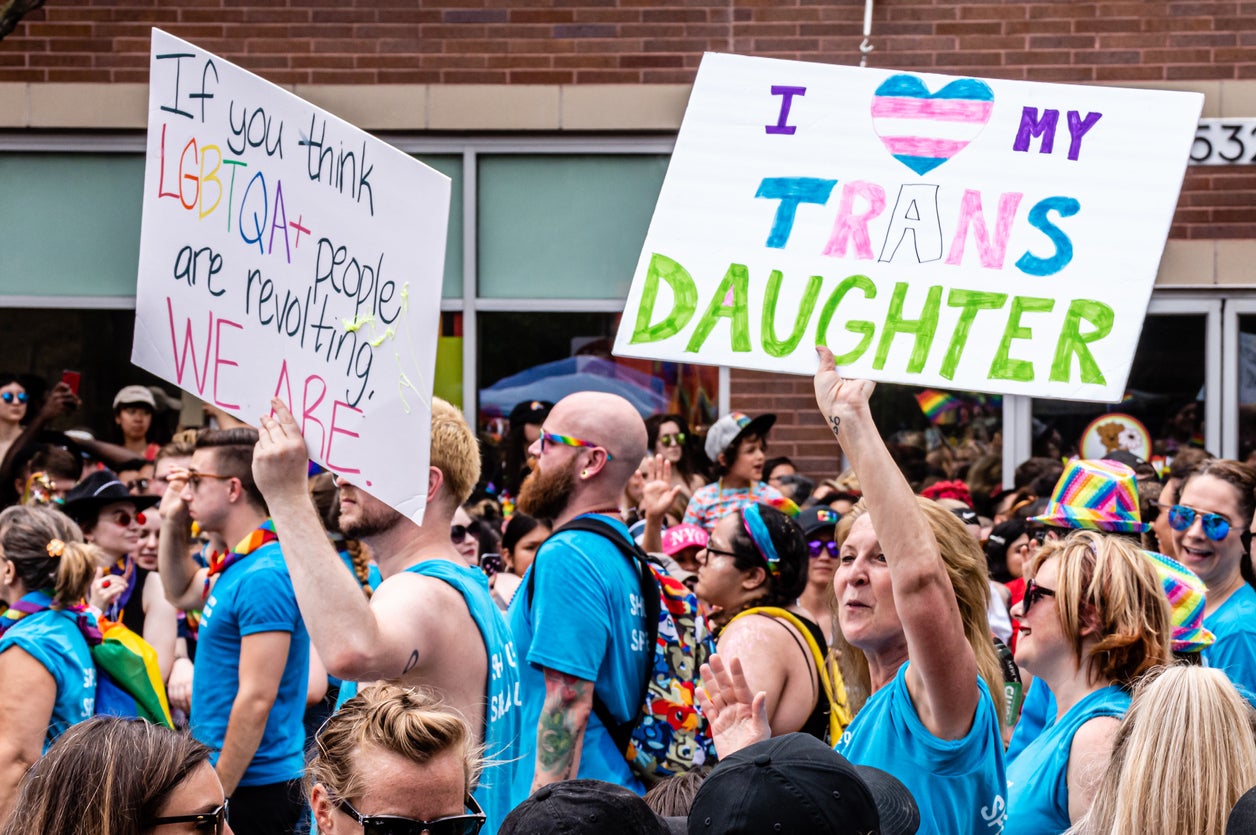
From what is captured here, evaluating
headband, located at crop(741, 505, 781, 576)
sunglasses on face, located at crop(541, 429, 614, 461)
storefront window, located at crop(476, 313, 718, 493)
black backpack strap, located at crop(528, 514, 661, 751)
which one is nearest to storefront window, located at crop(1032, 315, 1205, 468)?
storefront window, located at crop(476, 313, 718, 493)

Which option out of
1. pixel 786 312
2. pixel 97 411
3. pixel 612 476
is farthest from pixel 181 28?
pixel 786 312

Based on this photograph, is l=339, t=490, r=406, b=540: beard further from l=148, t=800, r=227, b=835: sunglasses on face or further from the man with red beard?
l=148, t=800, r=227, b=835: sunglasses on face

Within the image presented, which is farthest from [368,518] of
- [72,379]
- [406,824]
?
[72,379]

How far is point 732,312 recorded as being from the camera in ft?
11.0

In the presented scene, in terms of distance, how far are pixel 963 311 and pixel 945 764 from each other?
1036 millimetres

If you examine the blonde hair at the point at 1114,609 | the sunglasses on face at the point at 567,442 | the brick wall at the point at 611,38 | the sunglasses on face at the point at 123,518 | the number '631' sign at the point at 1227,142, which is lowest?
the blonde hair at the point at 1114,609

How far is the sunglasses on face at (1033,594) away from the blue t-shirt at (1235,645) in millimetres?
1148

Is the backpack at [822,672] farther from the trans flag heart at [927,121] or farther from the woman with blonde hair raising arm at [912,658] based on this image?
the trans flag heart at [927,121]

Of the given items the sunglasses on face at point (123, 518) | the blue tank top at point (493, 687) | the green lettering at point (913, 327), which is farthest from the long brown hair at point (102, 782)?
the sunglasses on face at point (123, 518)

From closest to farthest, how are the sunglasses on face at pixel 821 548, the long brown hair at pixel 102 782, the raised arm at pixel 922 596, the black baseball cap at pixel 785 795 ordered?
the black baseball cap at pixel 785 795 → the long brown hair at pixel 102 782 → the raised arm at pixel 922 596 → the sunglasses on face at pixel 821 548

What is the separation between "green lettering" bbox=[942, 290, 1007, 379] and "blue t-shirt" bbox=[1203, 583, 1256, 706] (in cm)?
153

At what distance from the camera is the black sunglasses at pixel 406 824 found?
2410mm

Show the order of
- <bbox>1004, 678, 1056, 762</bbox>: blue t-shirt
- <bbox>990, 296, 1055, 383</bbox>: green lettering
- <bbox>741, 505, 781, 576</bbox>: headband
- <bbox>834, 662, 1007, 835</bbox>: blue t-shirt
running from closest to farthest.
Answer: <bbox>834, 662, 1007, 835</bbox>: blue t-shirt
<bbox>990, 296, 1055, 383</bbox>: green lettering
<bbox>1004, 678, 1056, 762</bbox>: blue t-shirt
<bbox>741, 505, 781, 576</bbox>: headband

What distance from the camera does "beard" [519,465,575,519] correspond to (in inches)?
159
